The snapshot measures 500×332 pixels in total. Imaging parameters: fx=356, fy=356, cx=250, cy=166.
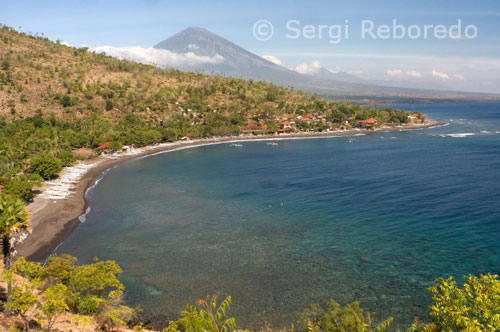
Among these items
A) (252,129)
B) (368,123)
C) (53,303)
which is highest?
(368,123)

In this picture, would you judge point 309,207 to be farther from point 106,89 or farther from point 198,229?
point 106,89

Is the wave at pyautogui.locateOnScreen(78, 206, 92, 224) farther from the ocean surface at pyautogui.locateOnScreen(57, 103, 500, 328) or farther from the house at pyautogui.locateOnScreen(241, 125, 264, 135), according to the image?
the house at pyautogui.locateOnScreen(241, 125, 264, 135)

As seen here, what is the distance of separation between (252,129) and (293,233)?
93.7 meters

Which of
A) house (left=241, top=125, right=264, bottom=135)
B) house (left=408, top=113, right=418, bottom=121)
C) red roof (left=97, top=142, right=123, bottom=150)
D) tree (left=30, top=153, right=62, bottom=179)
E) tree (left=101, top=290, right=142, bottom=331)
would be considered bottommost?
tree (left=101, top=290, right=142, bottom=331)

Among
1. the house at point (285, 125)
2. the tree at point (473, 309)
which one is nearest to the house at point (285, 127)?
the house at point (285, 125)

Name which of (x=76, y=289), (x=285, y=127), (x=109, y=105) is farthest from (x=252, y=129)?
(x=76, y=289)

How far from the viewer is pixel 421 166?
69.2 metres

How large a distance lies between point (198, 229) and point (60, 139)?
62.2 meters

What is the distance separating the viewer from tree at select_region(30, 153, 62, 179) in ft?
194

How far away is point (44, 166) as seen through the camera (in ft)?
194

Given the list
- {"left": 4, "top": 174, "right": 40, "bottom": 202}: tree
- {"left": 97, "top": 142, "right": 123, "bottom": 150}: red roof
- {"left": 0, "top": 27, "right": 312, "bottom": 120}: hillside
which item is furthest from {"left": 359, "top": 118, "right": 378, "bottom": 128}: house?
{"left": 4, "top": 174, "right": 40, "bottom": 202}: tree

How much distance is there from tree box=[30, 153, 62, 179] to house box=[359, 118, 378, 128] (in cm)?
11488

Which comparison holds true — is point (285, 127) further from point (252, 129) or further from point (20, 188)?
point (20, 188)

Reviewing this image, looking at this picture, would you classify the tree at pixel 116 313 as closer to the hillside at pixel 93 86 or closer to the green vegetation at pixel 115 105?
the green vegetation at pixel 115 105
